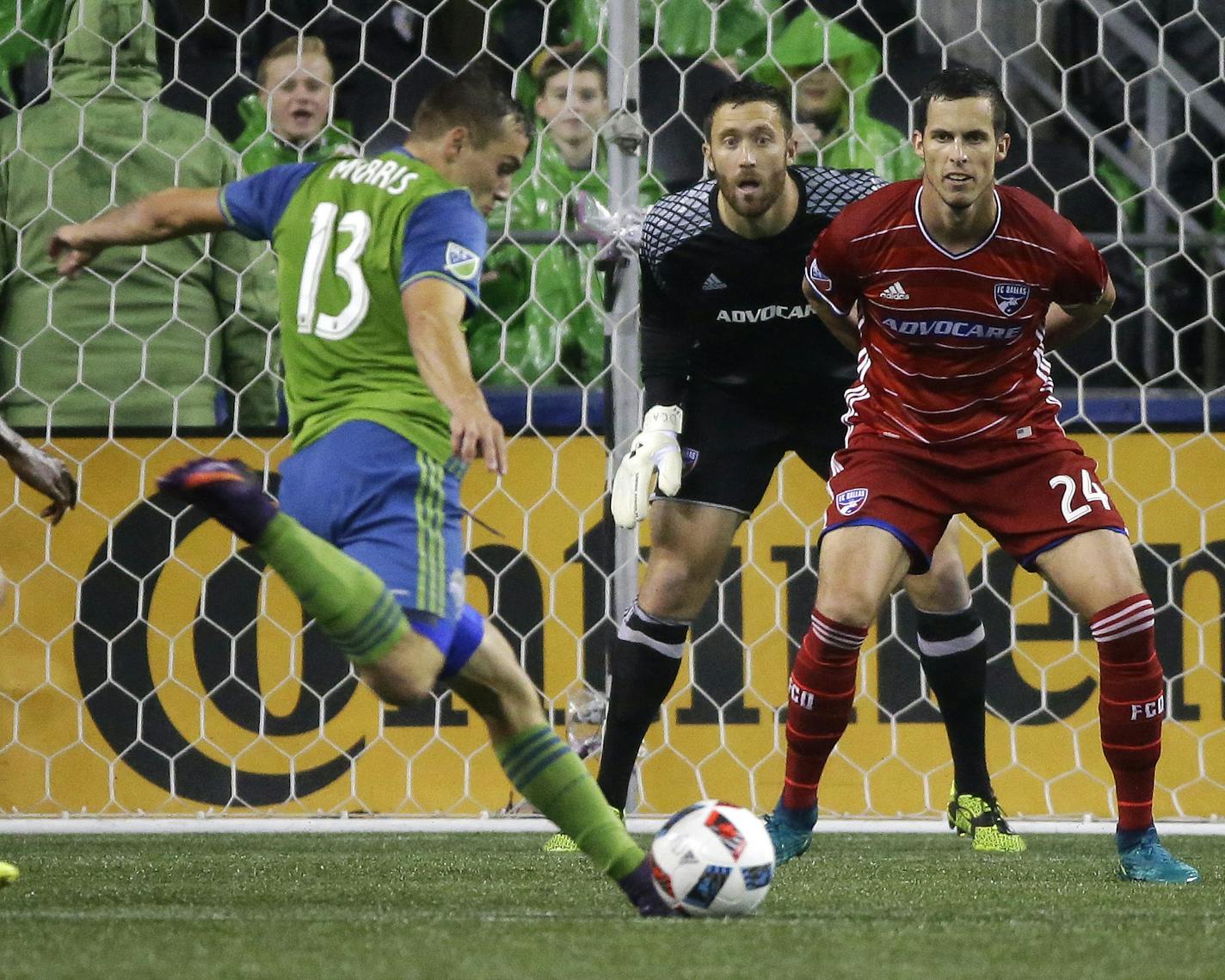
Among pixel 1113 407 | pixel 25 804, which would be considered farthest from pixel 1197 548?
pixel 25 804

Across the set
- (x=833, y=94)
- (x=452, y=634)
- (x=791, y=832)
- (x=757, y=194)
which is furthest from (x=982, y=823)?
(x=833, y=94)

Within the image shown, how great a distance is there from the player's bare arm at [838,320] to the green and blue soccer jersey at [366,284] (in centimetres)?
90

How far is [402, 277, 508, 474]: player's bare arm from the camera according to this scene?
2.40 metres

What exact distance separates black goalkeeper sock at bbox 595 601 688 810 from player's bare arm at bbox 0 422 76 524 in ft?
3.91

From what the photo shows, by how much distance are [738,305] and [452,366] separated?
1345mm

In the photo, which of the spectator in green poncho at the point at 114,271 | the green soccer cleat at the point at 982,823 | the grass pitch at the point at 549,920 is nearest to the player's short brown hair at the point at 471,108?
the grass pitch at the point at 549,920

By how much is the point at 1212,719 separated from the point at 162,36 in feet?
10.9

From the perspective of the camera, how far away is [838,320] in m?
3.44

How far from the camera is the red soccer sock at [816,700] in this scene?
10.5 feet

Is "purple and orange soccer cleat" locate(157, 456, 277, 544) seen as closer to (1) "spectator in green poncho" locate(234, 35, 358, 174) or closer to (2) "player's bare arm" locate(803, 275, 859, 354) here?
(2) "player's bare arm" locate(803, 275, 859, 354)

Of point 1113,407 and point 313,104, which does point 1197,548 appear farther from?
point 313,104

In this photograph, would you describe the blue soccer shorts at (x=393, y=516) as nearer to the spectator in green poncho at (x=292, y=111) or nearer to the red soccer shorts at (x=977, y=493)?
the red soccer shorts at (x=977, y=493)

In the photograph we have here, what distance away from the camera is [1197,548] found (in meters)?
4.48

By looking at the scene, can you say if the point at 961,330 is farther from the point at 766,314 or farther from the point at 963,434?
the point at 766,314
